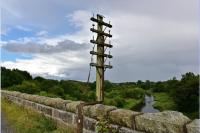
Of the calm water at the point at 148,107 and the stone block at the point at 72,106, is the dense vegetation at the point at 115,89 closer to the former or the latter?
the calm water at the point at 148,107

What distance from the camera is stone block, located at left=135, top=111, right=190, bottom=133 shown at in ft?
11.5

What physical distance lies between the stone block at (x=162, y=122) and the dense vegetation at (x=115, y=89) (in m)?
7.19

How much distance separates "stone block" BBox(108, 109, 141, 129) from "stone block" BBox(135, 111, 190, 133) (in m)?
0.14

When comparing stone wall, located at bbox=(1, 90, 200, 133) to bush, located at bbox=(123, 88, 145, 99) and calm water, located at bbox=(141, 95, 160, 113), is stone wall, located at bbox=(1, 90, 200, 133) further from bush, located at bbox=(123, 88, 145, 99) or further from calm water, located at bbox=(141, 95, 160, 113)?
bush, located at bbox=(123, 88, 145, 99)

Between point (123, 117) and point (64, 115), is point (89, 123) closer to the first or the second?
point (123, 117)

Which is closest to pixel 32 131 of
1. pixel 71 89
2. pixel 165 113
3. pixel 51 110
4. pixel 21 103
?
pixel 51 110

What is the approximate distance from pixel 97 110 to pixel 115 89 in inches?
2358

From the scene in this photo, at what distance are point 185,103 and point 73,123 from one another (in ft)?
157

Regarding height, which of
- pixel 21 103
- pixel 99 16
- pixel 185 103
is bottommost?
pixel 185 103

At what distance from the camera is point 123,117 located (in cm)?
439

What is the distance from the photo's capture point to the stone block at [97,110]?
16.0ft

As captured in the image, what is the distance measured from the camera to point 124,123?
14.3ft

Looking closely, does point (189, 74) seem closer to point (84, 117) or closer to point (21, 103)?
point (21, 103)

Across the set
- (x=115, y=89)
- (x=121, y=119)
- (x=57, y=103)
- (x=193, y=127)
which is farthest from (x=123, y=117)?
(x=115, y=89)
